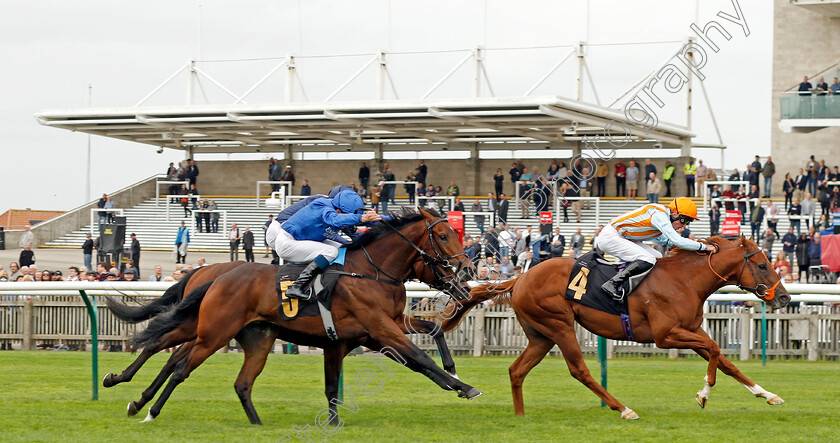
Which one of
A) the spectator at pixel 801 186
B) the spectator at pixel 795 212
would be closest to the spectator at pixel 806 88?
the spectator at pixel 801 186

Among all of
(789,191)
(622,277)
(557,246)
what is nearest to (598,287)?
(622,277)

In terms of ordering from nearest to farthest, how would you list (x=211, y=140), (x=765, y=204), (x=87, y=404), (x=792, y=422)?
1. (x=792, y=422)
2. (x=87, y=404)
3. (x=765, y=204)
4. (x=211, y=140)

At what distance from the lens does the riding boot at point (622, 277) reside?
24.9ft

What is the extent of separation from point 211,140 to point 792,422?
29.8 metres

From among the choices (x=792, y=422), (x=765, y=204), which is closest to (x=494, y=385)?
(x=792, y=422)

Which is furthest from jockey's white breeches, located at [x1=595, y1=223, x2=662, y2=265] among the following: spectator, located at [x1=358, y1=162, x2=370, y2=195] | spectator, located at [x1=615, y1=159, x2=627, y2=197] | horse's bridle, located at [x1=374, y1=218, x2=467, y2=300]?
spectator, located at [x1=358, y1=162, x2=370, y2=195]

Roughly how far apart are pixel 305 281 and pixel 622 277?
2286 mm

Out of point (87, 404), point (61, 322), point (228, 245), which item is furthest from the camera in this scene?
point (228, 245)

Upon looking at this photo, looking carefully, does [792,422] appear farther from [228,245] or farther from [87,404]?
[228,245]

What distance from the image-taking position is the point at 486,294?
26.8 ft

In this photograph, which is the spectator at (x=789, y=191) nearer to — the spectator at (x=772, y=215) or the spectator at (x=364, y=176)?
the spectator at (x=772, y=215)

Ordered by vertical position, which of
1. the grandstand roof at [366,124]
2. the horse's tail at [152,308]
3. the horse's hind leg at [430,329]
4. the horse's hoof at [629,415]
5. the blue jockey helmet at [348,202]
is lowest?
the horse's hoof at [629,415]

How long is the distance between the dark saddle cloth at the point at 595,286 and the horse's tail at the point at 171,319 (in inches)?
105

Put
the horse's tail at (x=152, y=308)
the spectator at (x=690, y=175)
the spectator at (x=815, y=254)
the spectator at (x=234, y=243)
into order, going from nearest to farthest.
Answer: the horse's tail at (x=152, y=308), the spectator at (x=815, y=254), the spectator at (x=234, y=243), the spectator at (x=690, y=175)
